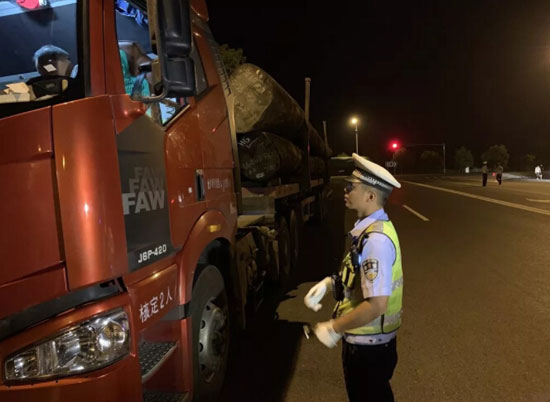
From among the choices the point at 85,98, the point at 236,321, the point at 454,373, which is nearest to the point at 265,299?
the point at 236,321

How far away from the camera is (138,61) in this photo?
2.70m

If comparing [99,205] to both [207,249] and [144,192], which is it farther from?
[207,249]

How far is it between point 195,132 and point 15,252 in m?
1.51

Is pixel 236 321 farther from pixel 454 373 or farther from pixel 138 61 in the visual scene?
pixel 138 61

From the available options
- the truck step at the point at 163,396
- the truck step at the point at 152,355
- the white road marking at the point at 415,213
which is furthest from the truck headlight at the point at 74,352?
the white road marking at the point at 415,213

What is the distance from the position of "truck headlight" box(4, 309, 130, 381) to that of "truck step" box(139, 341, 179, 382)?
374mm

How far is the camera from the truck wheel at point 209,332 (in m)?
2.92

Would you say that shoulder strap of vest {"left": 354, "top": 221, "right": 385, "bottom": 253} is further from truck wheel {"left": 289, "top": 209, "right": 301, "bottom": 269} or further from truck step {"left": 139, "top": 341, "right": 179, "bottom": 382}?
truck wheel {"left": 289, "top": 209, "right": 301, "bottom": 269}

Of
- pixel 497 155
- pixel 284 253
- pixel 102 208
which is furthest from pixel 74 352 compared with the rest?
pixel 497 155

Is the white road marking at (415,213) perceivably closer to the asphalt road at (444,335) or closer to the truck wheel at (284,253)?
the asphalt road at (444,335)

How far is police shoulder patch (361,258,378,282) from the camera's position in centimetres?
211

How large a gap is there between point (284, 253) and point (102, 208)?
4973mm

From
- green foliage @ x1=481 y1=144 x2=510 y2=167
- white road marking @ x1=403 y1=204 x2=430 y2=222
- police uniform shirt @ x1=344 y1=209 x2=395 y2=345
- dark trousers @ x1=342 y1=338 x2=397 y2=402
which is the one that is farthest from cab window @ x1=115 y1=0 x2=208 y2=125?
green foliage @ x1=481 y1=144 x2=510 y2=167

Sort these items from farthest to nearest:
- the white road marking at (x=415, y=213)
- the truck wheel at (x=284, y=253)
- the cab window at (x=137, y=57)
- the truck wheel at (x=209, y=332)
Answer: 1. the white road marking at (x=415, y=213)
2. the truck wheel at (x=284, y=253)
3. the truck wheel at (x=209, y=332)
4. the cab window at (x=137, y=57)
